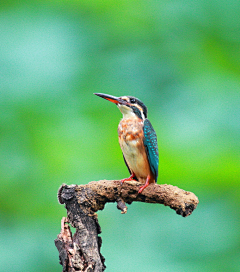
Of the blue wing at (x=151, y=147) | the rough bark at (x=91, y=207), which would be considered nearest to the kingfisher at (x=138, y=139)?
the blue wing at (x=151, y=147)

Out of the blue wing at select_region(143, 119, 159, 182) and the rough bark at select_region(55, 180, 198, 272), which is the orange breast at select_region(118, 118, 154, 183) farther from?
the rough bark at select_region(55, 180, 198, 272)

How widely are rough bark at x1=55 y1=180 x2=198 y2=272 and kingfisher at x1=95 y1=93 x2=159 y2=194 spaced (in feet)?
2.04

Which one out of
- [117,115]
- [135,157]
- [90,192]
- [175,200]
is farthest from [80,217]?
[117,115]

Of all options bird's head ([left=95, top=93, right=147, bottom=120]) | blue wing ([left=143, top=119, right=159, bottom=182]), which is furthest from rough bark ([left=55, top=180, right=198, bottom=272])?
bird's head ([left=95, top=93, right=147, bottom=120])

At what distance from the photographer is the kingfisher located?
10.7 feet

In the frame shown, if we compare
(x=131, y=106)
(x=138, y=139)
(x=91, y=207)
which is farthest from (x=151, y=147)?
(x=91, y=207)

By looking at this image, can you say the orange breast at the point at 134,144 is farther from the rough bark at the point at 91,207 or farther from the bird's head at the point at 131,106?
the rough bark at the point at 91,207

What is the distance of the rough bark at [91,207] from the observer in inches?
89.9

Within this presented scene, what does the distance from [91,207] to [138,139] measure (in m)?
1.00

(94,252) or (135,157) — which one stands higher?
(135,157)

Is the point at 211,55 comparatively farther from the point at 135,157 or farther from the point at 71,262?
the point at 71,262

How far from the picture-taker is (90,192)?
246 cm

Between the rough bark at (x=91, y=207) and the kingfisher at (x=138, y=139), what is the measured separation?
62cm

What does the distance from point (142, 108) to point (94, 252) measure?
4.64 ft
